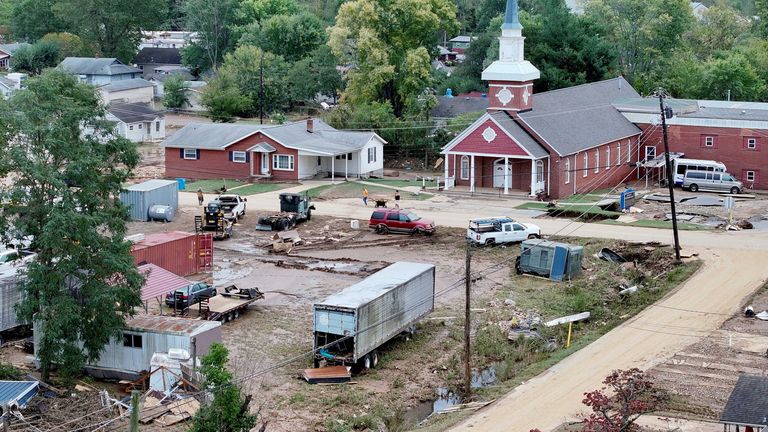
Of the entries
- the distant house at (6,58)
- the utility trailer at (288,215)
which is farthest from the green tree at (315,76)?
the utility trailer at (288,215)

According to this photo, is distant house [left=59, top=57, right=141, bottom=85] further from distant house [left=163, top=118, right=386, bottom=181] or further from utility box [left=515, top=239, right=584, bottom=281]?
utility box [left=515, top=239, right=584, bottom=281]

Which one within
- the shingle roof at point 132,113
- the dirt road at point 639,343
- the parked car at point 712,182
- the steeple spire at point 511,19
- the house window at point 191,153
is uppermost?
the steeple spire at point 511,19

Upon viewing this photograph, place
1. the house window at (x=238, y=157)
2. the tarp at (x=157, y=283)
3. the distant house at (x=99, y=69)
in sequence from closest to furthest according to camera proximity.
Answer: the tarp at (x=157, y=283) → the house window at (x=238, y=157) → the distant house at (x=99, y=69)

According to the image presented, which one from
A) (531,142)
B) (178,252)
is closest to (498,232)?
(531,142)

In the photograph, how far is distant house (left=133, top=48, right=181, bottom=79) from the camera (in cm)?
12464

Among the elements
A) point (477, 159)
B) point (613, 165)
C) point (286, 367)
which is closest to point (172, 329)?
point (286, 367)

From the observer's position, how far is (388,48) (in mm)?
82312

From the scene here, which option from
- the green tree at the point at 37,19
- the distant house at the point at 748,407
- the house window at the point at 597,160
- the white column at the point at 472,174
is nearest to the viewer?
the distant house at the point at 748,407

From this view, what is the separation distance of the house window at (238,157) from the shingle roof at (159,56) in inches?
2239

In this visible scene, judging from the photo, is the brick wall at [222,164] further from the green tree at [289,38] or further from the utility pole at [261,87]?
the green tree at [289,38]

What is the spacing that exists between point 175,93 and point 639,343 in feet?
233

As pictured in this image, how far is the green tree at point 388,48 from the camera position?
81.5 metres

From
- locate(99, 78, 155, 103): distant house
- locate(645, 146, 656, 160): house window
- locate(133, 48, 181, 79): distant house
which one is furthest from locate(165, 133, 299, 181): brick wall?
locate(133, 48, 181, 79): distant house

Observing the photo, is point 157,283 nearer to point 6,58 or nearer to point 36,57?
point 36,57
